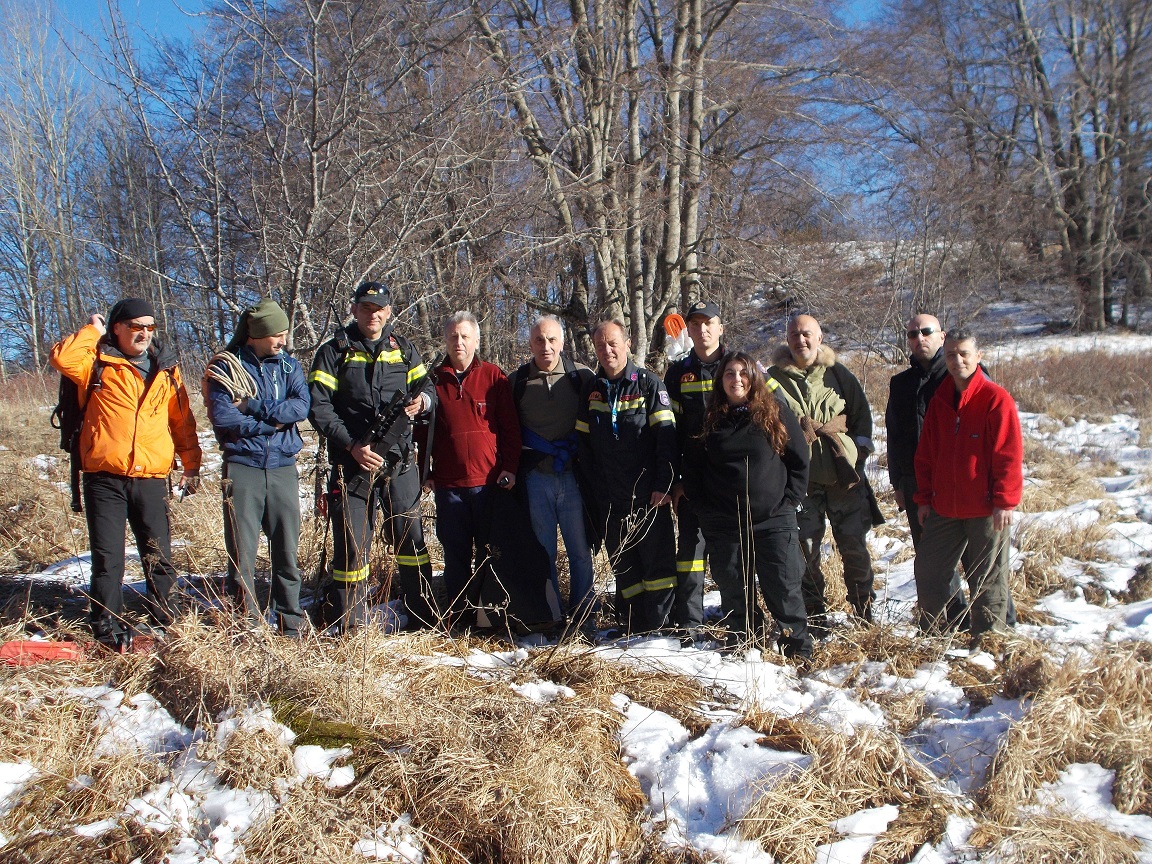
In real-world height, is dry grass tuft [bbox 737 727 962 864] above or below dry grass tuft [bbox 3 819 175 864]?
below

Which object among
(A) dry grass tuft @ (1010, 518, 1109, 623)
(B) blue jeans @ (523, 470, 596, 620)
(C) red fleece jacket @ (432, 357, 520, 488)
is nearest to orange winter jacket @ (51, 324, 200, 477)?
(C) red fleece jacket @ (432, 357, 520, 488)

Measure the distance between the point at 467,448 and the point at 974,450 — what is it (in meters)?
2.63

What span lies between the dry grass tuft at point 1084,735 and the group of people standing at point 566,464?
0.70 metres

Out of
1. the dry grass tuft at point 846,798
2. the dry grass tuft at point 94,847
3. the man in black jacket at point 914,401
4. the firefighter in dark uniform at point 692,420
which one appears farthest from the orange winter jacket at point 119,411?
the man in black jacket at point 914,401

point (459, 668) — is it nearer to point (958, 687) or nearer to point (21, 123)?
point (958, 687)

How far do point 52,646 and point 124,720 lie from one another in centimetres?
79

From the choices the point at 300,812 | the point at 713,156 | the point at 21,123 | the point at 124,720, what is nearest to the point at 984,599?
the point at 300,812

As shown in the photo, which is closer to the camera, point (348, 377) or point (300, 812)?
point (300, 812)

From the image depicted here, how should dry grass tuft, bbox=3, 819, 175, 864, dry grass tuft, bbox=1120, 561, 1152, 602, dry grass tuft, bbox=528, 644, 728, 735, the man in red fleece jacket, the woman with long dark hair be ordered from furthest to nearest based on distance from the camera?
1. dry grass tuft, bbox=1120, 561, 1152, 602
2. the man in red fleece jacket
3. the woman with long dark hair
4. dry grass tuft, bbox=528, 644, 728, 735
5. dry grass tuft, bbox=3, 819, 175, 864

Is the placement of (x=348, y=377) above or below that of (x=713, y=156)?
below

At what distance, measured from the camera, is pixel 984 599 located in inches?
156

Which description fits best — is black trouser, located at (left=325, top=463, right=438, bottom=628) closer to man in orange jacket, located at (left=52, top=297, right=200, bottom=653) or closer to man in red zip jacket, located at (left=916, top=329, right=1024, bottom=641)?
man in orange jacket, located at (left=52, top=297, right=200, bottom=653)

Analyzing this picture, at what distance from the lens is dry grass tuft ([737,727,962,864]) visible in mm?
2568

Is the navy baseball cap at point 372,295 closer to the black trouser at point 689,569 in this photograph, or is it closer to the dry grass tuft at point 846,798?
the black trouser at point 689,569
